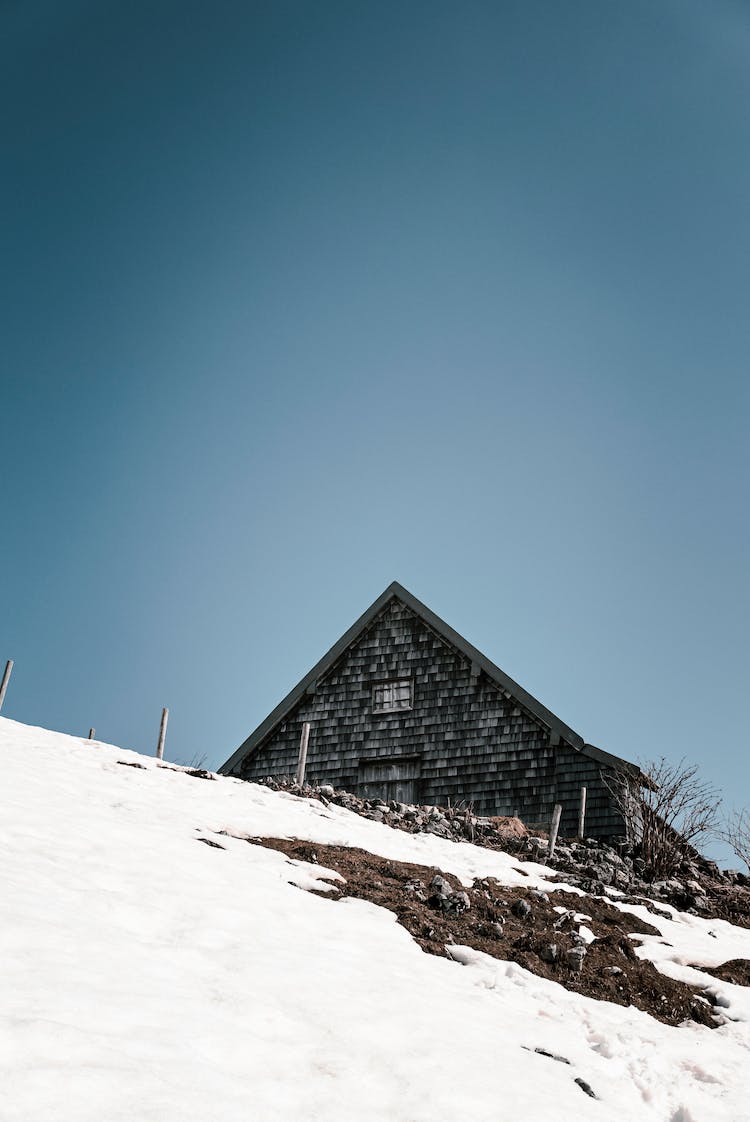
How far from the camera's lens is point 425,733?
847 inches

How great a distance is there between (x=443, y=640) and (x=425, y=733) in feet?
7.48

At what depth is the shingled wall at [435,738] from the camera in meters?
19.6

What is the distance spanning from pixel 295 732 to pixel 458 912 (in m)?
15.3

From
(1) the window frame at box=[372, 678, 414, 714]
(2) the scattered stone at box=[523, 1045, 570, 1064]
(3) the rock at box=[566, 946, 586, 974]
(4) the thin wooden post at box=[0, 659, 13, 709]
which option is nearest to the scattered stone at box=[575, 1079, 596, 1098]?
(2) the scattered stone at box=[523, 1045, 570, 1064]

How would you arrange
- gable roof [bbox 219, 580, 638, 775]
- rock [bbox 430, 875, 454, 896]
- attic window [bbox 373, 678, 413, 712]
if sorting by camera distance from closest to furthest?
rock [bbox 430, 875, 454, 896] < gable roof [bbox 219, 580, 638, 775] < attic window [bbox 373, 678, 413, 712]

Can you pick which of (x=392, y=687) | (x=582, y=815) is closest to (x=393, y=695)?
(x=392, y=687)

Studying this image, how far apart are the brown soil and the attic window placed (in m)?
11.9

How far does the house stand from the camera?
19562mm

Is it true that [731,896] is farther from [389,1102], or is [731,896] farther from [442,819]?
[389,1102]

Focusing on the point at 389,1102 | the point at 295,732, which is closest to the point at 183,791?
the point at 389,1102

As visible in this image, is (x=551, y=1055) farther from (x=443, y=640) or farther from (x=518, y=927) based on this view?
(x=443, y=640)

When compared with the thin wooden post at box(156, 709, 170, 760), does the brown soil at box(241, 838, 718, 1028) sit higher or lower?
lower

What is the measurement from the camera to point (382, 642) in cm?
2300

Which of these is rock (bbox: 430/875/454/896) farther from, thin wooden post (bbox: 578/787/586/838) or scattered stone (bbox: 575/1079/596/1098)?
thin wooden post (bbox: 578/787/586/838)
